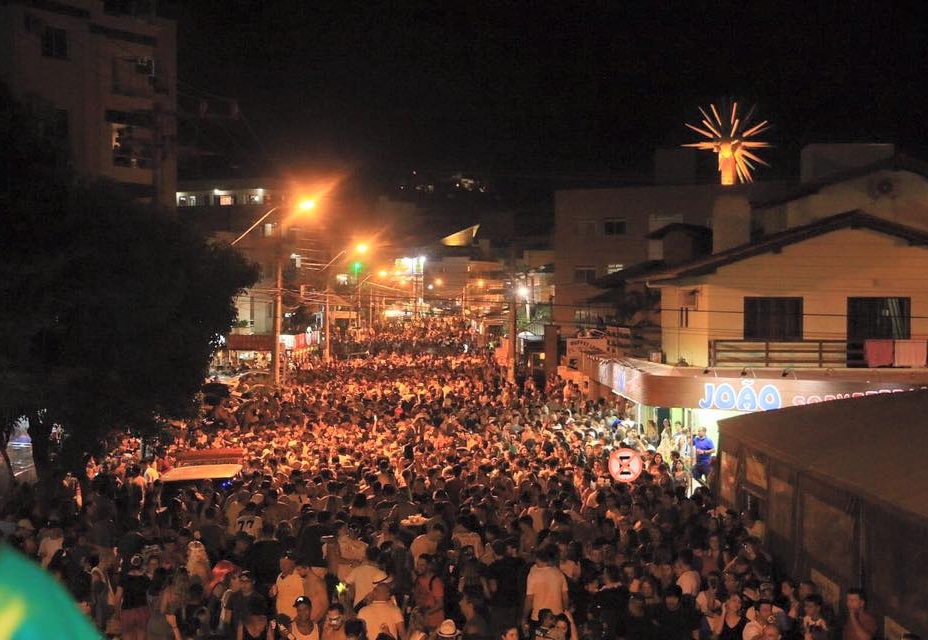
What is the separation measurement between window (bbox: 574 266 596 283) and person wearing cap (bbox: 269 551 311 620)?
39.9m

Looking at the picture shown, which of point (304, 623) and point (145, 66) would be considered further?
point (145, 66)

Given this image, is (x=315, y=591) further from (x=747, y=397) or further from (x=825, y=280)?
(x=825, y=280)

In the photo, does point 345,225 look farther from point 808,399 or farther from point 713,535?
point 713,535

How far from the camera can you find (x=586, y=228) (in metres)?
47.5

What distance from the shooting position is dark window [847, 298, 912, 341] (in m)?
Result: 21.5

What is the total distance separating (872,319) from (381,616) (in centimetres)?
1712

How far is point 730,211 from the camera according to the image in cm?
2364

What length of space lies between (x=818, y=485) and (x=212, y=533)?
20.9 ft

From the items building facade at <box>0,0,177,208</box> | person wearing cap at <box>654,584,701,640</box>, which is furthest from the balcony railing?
building facade at <box>0,0,177,208</box>

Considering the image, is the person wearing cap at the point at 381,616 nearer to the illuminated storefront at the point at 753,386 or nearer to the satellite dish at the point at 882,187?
the illuminated storefront at the point at 753,386

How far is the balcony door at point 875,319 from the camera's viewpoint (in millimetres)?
21438

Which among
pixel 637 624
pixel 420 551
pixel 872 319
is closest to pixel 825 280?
pixel 872 319

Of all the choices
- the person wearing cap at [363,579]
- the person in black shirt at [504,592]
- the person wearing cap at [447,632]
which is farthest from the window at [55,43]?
the person wearing cap at [447,632]

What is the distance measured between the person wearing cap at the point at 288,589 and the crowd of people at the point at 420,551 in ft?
0.04
